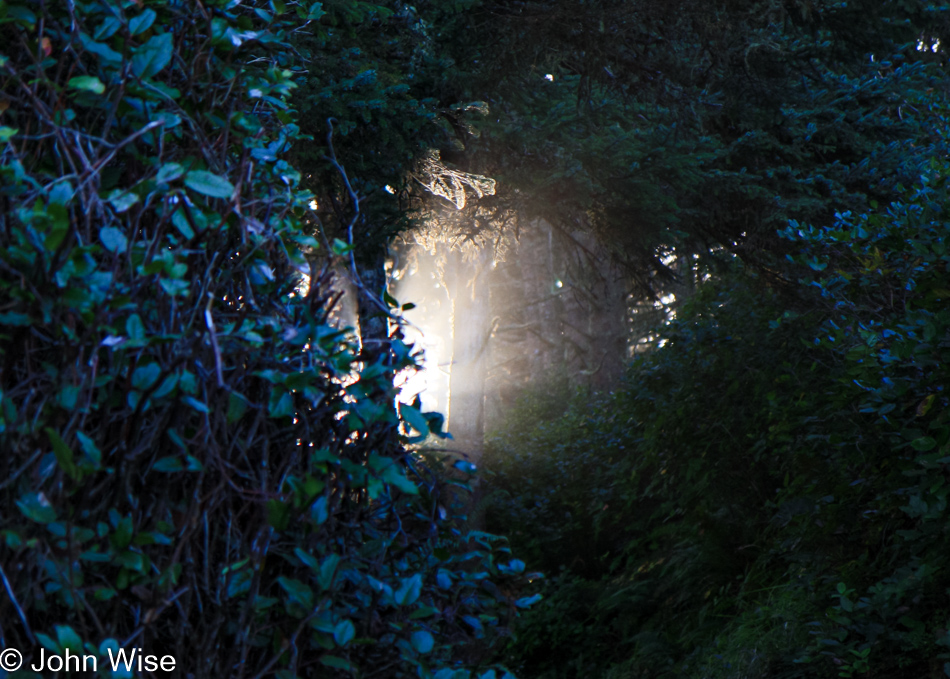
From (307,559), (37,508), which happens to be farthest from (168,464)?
(307,559)

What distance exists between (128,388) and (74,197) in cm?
48

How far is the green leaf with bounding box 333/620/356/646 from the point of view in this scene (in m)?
1.85

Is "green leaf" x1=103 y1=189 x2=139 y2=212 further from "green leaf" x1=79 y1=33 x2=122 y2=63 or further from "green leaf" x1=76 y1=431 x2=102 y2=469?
"green leaf" x1=76 y1=431 x2=102 y2=469

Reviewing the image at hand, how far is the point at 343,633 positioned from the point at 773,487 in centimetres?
672

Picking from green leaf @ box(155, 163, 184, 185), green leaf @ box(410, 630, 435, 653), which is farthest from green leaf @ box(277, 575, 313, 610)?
green leaf @ box(155, 163, 184, 185)

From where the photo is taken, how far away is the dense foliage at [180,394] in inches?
67.3

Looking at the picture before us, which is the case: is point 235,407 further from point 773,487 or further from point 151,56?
point 773,487

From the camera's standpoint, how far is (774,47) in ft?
25.1

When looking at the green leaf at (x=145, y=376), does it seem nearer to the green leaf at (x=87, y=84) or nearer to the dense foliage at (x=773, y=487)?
the green leaf at (x=87, y=84)

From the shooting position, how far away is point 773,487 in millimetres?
7719

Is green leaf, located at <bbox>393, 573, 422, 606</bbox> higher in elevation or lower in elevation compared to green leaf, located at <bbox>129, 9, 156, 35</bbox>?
lower

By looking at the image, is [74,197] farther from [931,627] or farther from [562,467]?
[562,467]

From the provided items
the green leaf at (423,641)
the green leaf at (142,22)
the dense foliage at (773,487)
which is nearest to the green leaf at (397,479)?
the green leaf at (423,641)

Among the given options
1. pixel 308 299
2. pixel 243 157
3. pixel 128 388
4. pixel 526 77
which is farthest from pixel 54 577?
pixel 526 77
